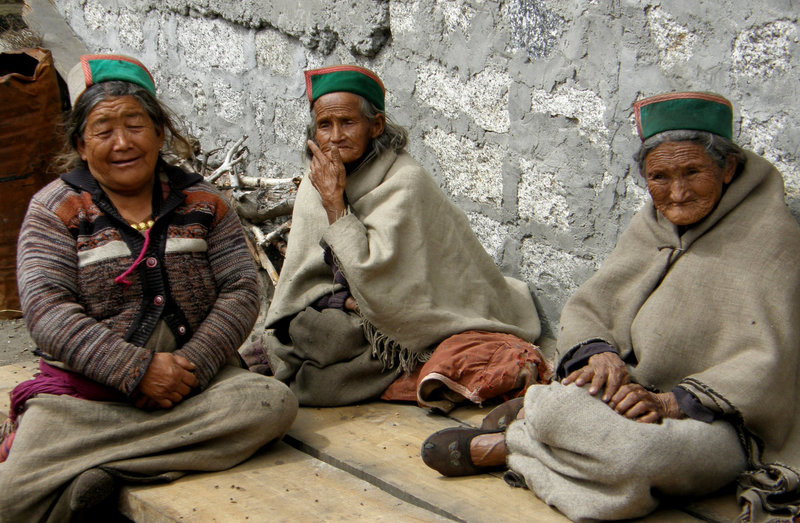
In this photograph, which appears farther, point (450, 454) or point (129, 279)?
point (129, 279)

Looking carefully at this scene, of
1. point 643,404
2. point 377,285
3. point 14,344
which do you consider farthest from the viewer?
point 14,344

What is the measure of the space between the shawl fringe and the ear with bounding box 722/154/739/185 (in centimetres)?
143

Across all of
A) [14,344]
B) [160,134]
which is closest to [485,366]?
[160,134]

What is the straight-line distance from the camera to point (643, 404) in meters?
2.73

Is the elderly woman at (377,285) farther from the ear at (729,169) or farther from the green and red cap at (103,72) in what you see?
the ear at (729,169)

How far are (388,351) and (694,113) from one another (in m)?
1.60

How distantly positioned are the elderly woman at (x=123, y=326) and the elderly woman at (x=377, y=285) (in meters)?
0.54

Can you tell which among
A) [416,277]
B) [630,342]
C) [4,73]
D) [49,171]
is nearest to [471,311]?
[416,277]

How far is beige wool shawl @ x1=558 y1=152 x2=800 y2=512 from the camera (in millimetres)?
2738

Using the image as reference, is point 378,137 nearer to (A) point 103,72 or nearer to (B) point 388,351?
(B) point 388,351

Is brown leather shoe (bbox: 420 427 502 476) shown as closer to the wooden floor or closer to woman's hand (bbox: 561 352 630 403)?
the wooden floor

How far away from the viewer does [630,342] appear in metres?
3.15

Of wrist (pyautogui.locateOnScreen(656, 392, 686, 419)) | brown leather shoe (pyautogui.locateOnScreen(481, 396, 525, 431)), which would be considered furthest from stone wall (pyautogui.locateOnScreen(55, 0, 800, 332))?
brown leather shoe (pyautogui.locateOnScreen(481, 396, 525, 431))

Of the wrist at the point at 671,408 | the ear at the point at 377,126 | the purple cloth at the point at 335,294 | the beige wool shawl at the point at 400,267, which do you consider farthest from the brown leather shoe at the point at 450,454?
the ear at the point at 377,126
